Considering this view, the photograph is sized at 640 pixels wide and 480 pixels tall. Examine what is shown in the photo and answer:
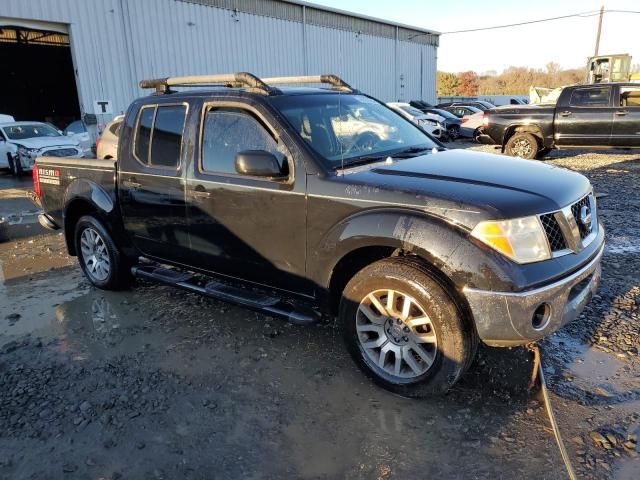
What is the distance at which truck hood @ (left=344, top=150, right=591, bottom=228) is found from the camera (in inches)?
108

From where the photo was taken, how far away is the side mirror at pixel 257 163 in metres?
3.29

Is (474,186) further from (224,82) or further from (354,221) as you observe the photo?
(224,82)

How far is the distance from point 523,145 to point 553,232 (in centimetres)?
1042

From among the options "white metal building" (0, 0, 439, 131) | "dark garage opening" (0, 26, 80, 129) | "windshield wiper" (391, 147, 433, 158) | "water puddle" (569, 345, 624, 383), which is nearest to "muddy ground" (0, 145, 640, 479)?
"water puddle" (569, 345, 624, 383)

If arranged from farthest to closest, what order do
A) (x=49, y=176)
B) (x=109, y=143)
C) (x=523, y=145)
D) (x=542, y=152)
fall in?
(x=542, y=152) → (x=523, y=145) → (x=109, y=143) → (x=49, y=176)

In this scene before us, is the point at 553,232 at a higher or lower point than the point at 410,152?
lower

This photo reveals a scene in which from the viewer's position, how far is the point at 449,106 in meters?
25.8

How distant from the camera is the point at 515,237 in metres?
2.69

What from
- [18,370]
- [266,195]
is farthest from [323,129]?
[18,370]

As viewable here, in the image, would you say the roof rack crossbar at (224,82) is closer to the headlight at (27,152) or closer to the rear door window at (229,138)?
the rear door window at (229,138)

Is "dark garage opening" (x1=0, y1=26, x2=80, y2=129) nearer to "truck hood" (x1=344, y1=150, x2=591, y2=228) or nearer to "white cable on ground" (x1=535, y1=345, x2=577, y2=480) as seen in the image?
"truck hood" (x1=344, y1=150, x2=591, y2=228)

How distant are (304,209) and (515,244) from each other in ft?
4.36

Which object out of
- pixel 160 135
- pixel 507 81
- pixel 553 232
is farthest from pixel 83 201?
pixel 507 81

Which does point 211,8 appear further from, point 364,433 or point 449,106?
point 364,433
